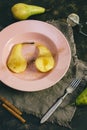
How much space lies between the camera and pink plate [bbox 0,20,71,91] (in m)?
1.19

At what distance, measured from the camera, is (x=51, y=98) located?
122 centimetres

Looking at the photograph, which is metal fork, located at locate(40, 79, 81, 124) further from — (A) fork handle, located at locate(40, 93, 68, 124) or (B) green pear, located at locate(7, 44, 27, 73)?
(B) green pear, located at locate(7, 44, 27, 73)

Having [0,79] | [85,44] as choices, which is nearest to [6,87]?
[0,79]

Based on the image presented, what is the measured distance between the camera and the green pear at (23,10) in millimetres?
1344

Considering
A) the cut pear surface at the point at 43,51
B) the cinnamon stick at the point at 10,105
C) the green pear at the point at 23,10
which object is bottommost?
the cinnamon stick at the point at 10,105

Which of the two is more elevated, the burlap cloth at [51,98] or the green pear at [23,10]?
the green pear at [23,10]

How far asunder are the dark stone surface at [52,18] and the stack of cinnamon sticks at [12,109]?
0.01 m

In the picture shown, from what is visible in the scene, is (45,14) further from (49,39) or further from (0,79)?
(0,79)

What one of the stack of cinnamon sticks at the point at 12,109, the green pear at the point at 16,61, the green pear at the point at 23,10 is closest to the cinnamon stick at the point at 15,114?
the stack of cinnamon sticks at the point at 12,109

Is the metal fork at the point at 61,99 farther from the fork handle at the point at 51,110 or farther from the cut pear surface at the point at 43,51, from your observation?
the cut pear surface at the point at 43,51

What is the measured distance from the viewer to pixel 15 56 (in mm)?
1247

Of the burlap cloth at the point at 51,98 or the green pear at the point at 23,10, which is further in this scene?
the green pear at the point at 23,10

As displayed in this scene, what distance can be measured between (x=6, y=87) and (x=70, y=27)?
0.33 meters

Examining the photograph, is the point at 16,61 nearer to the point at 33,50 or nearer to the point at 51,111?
the point at 33,50
